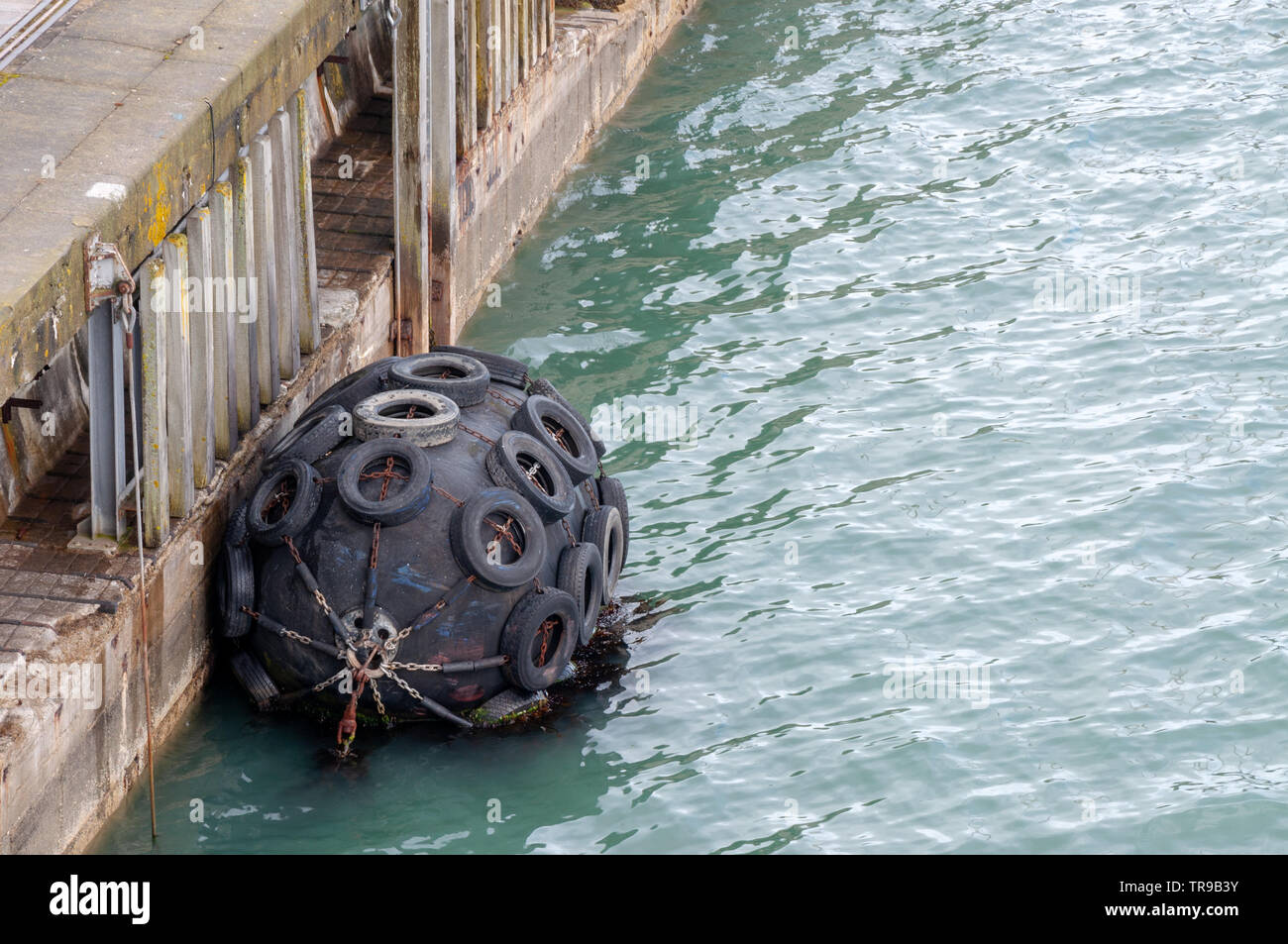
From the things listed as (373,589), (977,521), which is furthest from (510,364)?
(977,521)

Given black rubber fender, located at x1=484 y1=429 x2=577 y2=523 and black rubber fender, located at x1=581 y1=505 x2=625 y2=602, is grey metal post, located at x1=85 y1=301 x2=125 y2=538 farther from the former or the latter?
black rubber fender, located at x1=581 y1=505 x2=625 y2=602

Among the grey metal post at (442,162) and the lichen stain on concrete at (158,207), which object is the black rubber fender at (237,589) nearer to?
the lichen stain on concrete at (158,207)

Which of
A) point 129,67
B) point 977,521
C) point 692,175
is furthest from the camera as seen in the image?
point 692,175

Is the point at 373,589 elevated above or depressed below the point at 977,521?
above

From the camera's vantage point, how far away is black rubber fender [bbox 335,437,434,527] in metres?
9.62

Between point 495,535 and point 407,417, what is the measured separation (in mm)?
1036

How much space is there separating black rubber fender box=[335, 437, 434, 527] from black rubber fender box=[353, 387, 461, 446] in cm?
9

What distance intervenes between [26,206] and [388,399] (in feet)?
8.04

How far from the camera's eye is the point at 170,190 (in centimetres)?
929

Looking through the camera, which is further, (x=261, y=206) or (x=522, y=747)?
(x=261, y=206)

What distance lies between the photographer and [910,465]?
1309cm

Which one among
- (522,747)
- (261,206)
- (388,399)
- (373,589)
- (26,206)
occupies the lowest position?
(522,747)

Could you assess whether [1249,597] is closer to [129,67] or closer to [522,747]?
[522,747]

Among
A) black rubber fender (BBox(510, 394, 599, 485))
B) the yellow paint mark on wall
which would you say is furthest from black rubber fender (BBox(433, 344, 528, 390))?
the yellow paint mark on wall
